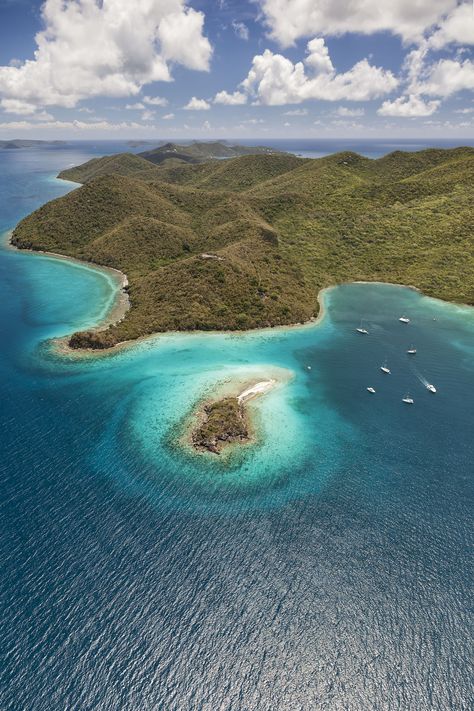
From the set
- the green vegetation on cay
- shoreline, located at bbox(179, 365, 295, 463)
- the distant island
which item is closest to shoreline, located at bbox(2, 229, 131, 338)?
the distant island

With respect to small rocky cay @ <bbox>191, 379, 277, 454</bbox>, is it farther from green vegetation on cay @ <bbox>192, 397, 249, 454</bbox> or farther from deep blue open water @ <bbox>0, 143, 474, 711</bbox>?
deep blue open water @ <bbox>0, 143, 474, 711</bbox>

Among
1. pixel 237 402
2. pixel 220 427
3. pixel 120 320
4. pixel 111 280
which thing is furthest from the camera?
pixel 111 280

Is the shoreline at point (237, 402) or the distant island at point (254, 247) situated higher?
the distant island at point (254, 247)

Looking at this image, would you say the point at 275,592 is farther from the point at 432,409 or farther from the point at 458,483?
the point at 432,409

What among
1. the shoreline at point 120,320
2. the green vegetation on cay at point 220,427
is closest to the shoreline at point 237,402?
the green vegetation on cay at point 220,427

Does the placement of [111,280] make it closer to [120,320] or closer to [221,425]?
[120,320]

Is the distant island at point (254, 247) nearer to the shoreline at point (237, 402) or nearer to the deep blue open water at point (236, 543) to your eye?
the shoreline at point (237, 402)

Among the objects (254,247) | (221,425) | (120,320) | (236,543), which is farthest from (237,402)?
(254,247)
